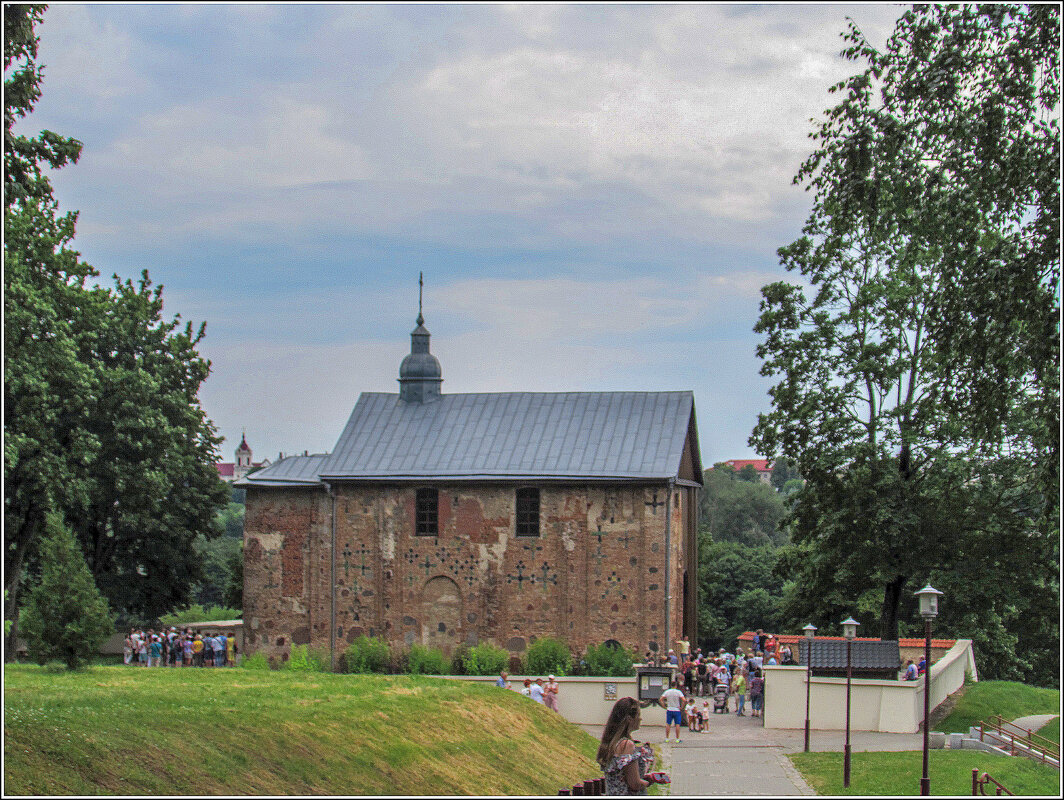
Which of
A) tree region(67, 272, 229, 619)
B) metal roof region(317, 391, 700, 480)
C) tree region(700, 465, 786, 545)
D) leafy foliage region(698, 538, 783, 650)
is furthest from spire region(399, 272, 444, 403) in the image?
tree region(700, 465, 786, 545)

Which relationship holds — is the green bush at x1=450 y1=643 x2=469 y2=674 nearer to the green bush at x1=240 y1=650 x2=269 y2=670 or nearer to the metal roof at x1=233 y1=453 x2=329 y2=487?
the green bush at x1=240 y1=650 x2=269 y2=670

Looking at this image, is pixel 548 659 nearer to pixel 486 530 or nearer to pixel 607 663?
pixel 607 663

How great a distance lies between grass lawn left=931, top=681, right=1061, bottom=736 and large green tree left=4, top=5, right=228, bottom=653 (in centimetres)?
2105

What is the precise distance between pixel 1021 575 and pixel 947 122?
1969cm

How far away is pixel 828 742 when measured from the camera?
85.9 ft

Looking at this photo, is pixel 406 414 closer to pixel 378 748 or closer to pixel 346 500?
pixel 346 500

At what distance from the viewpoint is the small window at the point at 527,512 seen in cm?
3472

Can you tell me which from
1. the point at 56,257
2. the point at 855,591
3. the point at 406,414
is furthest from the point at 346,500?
the point at 855,591

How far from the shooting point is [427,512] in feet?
117

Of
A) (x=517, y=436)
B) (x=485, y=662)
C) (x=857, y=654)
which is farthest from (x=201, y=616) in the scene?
(x=857, y=654)

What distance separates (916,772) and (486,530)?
16.4m

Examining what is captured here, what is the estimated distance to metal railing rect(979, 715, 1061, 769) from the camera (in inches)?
885

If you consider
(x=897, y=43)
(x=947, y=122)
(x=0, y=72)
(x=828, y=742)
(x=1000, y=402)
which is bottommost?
(x=828, y=742)

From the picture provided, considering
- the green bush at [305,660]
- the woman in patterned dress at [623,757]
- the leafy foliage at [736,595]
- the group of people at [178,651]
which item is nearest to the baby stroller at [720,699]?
the green bush at [305,660]
